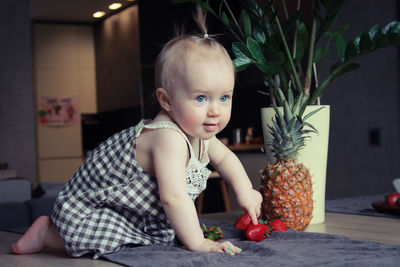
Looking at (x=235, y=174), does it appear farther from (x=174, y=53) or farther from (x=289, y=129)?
(x=174, y=53)

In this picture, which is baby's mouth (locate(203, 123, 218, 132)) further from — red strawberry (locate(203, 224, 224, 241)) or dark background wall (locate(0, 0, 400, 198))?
dark background wall (locate(0, 0, 400, 198))

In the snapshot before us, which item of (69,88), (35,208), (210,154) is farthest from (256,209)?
(69,88)

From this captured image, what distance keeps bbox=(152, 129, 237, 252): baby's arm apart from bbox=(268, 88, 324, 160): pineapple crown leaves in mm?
327

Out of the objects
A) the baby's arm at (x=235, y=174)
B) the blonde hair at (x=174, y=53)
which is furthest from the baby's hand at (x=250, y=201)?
the blonde hair at (x=174, y=53)

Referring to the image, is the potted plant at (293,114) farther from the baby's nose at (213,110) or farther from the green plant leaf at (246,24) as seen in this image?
the baby's nose at (213,110)

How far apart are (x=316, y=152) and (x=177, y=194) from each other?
1.66 feet

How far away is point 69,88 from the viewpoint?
6.74 meters

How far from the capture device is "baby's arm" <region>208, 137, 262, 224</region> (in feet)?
3.76

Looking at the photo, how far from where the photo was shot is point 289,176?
118cm

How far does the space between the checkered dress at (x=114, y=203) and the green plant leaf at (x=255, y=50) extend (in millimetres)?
345

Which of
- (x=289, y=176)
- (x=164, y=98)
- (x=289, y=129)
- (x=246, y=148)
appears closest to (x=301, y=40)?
(x=289, y=129)

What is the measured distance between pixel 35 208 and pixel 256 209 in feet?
4.37

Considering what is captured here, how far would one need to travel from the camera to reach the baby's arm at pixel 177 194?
0.94 m

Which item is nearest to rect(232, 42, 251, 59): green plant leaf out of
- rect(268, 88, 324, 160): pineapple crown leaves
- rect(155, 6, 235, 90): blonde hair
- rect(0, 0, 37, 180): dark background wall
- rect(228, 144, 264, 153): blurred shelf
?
rect(268, 88, 324, 160): pineapple crown leaves
